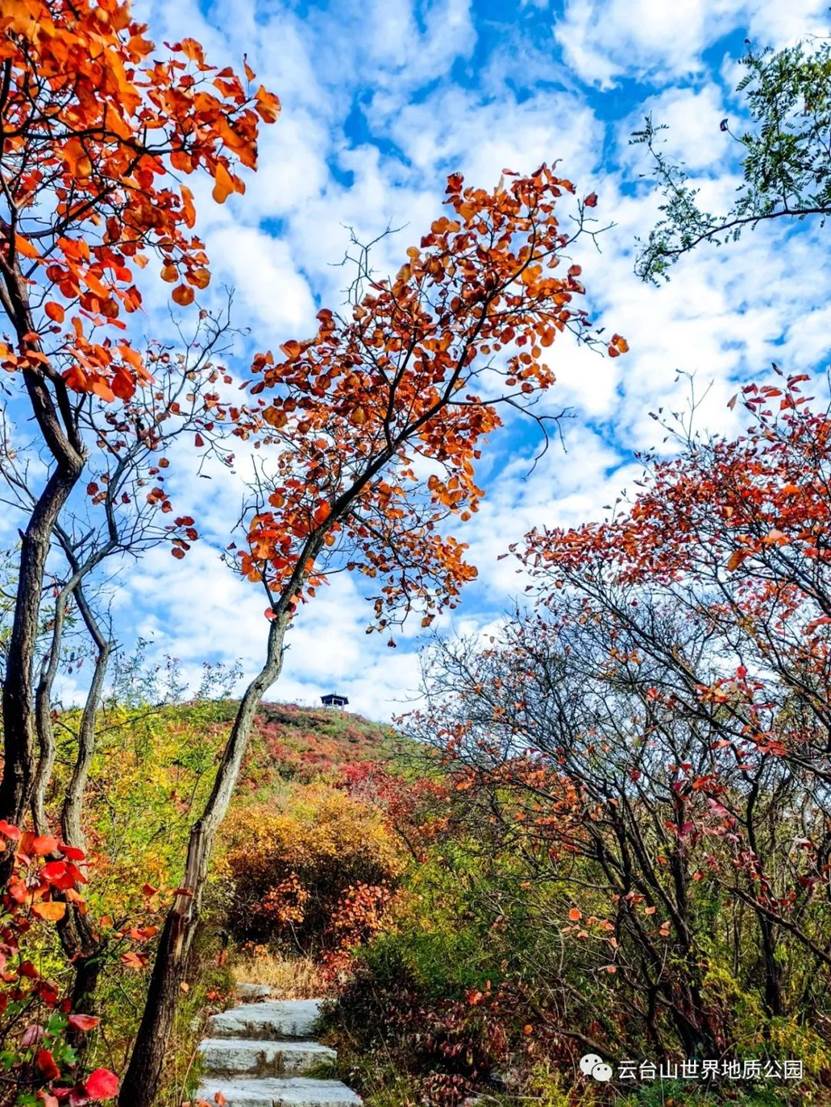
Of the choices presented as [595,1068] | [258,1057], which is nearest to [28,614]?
[595,1068]

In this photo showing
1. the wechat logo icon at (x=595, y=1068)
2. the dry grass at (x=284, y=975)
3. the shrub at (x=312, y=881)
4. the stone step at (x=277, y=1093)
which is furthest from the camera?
the shrub at (x=312, y=881)

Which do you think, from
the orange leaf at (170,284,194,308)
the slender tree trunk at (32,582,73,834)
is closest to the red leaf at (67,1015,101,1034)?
the slender tree trunk at (32,582,73,834)

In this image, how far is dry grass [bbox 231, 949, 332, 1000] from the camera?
8.73 meters

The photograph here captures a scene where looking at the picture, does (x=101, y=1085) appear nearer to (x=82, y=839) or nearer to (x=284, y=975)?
(x=82, y=839)

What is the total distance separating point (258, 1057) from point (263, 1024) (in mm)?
796

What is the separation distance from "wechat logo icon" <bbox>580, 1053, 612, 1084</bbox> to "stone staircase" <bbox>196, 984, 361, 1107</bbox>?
6.13 feet

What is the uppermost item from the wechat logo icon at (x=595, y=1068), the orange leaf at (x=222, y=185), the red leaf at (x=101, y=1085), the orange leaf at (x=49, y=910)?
the orange leaf at (x=222, y=185)

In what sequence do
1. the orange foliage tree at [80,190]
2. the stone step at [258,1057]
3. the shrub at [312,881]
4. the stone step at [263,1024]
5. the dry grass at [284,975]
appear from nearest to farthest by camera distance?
the orange foliage tree at [80,190]
the stone step at [258,1057]
the stone step at [263,1024]
the dry grass at [284,975]
the shrub at [312,881]

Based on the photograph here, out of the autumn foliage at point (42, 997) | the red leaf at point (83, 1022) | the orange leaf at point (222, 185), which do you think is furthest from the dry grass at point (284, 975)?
the orange leaf at point (222, 185)

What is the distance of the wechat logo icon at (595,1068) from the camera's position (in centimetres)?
421

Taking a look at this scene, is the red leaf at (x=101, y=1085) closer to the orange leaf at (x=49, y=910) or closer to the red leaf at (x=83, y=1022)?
the red leaf at (x=83, y=1022)

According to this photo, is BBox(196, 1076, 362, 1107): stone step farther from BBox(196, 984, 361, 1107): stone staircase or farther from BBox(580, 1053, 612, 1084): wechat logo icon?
BBox(580, 1053, 612, 1084): wechat logo icon

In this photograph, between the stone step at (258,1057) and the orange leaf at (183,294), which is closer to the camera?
the orange leaf at (183,294)

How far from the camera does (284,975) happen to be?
9133mm
